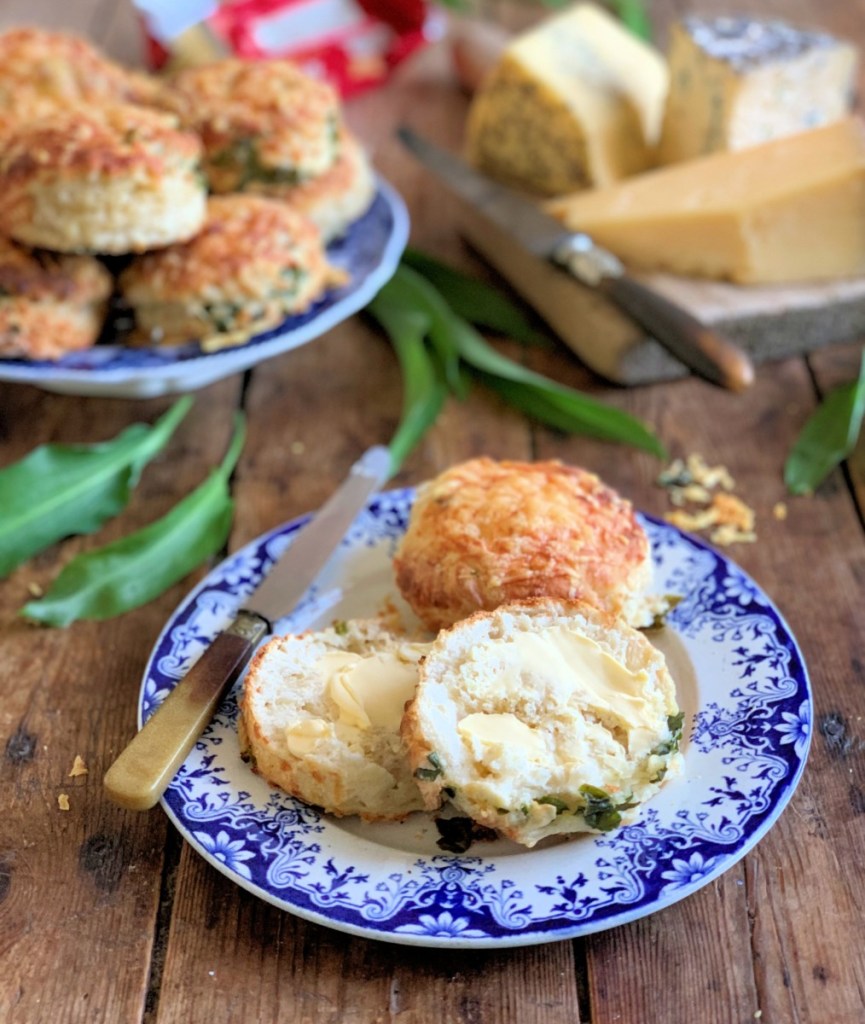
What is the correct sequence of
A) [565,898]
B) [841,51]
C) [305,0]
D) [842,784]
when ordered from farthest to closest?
[305,0] < [841,51] < [842,784] < [565,898]

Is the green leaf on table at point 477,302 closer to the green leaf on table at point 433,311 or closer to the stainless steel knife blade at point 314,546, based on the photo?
the green leaf on table at point 433,311

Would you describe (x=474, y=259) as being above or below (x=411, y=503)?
below

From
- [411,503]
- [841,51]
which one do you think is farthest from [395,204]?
[841,51]

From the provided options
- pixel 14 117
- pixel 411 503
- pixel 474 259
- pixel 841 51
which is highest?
pixel 14 117

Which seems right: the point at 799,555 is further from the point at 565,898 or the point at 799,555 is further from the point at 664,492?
the point at 565,898

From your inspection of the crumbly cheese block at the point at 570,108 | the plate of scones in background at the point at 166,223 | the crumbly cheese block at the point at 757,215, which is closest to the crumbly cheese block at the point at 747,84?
the crumbly cheese block at the point at 570,108

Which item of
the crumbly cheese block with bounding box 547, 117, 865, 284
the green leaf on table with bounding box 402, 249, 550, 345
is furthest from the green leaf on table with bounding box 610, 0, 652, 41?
the green leaf on table with bounding box 402, 249, 550, 345

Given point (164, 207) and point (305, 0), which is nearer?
point (164, 207)
